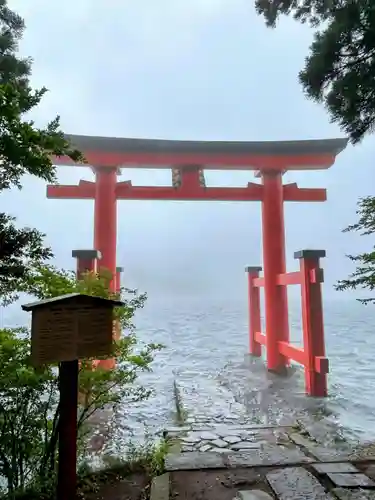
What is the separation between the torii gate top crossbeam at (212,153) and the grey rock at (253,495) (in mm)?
5320

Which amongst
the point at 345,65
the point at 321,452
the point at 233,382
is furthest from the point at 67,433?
the point at 233,382

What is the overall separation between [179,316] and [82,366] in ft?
41.8

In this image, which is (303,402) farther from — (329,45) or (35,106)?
(35,106)

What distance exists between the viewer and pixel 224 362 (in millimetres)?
8023

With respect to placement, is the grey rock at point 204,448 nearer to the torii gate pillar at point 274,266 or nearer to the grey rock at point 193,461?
the grey rock at point 193,461

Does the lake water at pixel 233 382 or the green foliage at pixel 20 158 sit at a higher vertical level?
the green foliage at pixel 20 158

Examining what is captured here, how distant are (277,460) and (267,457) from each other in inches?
3.8

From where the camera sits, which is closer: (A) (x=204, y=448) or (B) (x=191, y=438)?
(A) (x=204, y=448)

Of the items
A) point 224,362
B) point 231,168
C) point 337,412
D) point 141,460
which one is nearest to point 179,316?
point 224,362

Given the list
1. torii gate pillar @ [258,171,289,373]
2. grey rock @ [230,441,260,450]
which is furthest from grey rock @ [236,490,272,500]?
torii gate pillar @ [258,171,289,373]

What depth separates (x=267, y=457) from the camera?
2932mm

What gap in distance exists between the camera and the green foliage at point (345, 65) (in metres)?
2.41

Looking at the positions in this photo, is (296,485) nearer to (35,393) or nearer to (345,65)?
(35,393)

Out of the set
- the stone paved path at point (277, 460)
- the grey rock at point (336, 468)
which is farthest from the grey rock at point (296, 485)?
the grey rock at point (336, 468)
